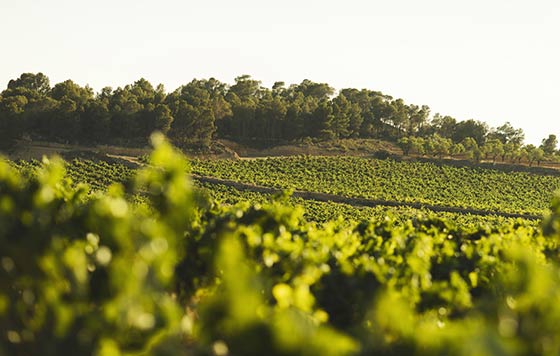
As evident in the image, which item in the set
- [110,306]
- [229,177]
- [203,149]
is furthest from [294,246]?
[203,149]

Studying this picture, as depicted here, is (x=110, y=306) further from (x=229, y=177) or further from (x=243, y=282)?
(x=229, y=177)

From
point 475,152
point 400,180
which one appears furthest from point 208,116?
point 475,152

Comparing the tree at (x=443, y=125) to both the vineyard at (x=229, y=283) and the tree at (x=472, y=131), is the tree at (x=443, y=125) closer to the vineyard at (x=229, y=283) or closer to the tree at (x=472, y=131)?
the tree at (x=472, y=131)

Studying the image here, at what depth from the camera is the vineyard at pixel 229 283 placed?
4652 mm

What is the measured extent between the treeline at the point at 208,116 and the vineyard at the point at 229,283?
68408 millimetres

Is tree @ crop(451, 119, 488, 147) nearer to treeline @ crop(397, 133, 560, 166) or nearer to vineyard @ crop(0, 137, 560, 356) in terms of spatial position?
treeline @ crop(397, 133, 560, 166)

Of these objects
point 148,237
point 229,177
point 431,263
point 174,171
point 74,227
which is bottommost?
point 229,177

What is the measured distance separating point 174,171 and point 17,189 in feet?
8.19

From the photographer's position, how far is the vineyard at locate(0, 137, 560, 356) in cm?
465

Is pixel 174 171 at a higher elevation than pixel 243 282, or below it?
higher

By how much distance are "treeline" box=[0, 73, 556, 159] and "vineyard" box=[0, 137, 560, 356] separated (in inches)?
2693

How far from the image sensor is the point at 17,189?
22.7 feet

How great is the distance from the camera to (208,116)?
267 ft

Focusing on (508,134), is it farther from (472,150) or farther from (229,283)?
(229,283)
